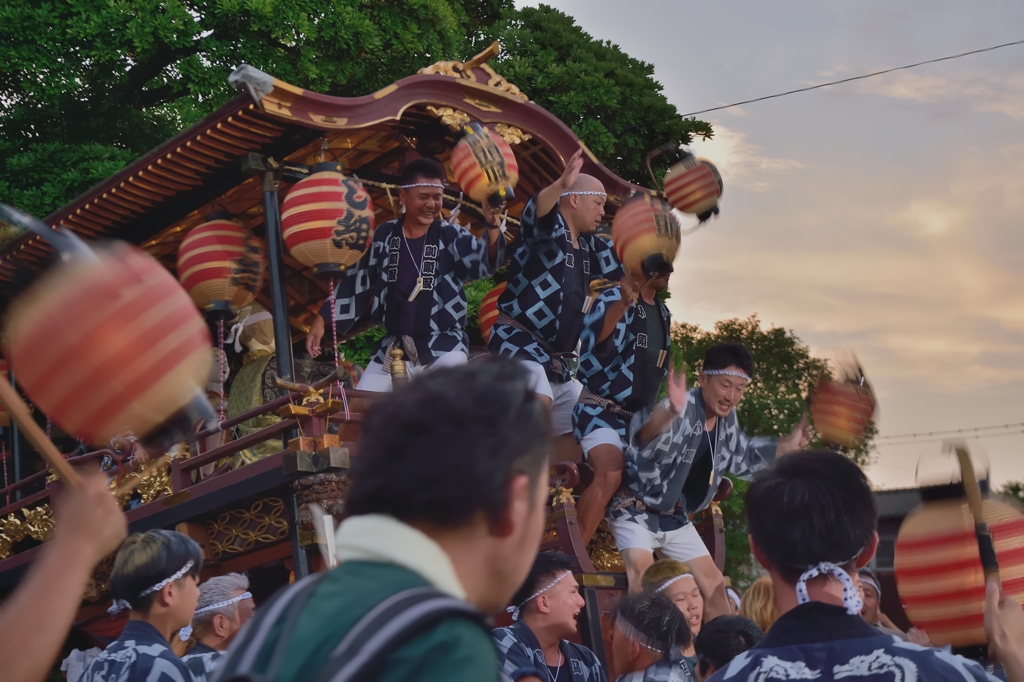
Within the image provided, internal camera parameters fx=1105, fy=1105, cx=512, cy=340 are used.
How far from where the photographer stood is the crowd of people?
151 cm

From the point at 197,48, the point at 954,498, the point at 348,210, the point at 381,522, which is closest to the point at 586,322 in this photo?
the point at 348,210

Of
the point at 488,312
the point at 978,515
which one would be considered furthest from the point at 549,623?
the point at 488,312

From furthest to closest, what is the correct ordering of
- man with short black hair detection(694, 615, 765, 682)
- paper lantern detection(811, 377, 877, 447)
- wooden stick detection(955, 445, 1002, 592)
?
1. paper lantern detection(811, 377, 877, 447)
2. man with short black hair detection(694, 615, 765, 682)
3. wooden stick detection(955, 445, 1002, 592)

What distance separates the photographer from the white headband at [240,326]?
8.66 metres

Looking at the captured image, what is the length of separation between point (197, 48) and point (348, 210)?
672 cm

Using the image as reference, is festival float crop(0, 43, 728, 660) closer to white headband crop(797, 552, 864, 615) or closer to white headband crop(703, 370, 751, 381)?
white headband crop(703, 370, 751, 381)

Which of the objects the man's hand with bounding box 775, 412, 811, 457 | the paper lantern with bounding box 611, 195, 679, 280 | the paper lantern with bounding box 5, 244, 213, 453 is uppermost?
the paper lantern with bounding box 611, 195, 679, 280

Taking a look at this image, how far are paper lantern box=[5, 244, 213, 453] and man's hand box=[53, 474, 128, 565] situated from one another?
0.18 metres

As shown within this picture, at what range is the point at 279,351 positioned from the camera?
7.16m

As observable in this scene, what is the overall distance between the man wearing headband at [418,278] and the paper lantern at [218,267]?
0.63 m

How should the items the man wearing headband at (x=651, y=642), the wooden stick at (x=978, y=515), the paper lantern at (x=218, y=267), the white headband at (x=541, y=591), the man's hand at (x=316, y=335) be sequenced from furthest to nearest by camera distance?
the man's hand at (x=316, y=335), the paper lantern at (x=218, y=267), the white headband at (x=541, y=591), the man wearing headband at (x=651, y=642), the wooden stick at (x=978, y=515)

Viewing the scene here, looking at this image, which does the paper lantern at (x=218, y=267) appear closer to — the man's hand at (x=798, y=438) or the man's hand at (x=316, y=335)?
the man's hand at (x=316, y=335)

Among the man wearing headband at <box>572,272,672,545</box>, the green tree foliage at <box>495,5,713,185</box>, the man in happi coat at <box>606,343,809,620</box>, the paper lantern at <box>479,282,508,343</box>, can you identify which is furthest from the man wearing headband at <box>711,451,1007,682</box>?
the green tree foliage at <box>495,5,713,185</box>

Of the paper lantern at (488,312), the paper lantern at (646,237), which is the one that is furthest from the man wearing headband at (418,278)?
the paper lantern at (488,312)
